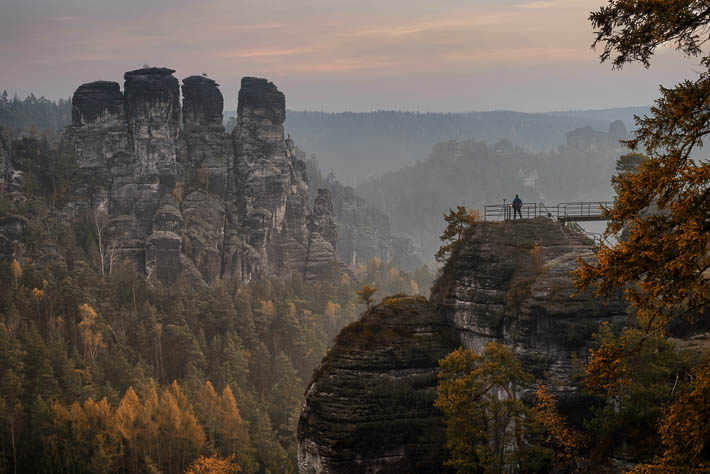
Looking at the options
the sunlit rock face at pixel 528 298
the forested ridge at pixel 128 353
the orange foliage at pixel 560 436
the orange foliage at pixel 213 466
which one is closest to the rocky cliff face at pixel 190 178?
the forested ridge at pixel 128 353

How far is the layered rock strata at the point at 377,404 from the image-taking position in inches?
1689

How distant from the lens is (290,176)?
171875 mm

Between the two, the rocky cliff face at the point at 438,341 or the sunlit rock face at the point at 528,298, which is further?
the rocky cliff face at the point at 438,341

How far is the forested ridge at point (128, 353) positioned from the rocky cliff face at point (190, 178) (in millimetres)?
6990

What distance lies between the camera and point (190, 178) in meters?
155

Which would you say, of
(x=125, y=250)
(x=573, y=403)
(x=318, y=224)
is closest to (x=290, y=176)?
(x=318, y=224)

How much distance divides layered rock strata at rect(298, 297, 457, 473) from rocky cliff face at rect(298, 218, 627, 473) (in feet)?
0.20

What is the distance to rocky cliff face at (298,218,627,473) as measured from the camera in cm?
4141

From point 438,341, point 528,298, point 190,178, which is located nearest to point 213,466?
point 438,341

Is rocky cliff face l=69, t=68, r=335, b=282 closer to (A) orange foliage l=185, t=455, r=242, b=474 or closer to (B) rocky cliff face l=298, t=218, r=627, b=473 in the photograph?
(A) orange foliage l=185, t=455, r=242, b=474

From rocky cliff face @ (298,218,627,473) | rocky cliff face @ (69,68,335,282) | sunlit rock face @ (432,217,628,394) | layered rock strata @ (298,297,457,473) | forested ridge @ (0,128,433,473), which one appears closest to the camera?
sunlit rock face @ (432,217,628,394)

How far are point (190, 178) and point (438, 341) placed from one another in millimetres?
116548

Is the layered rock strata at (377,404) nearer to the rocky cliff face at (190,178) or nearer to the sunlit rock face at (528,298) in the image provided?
the sunlit rock face at (528,298)

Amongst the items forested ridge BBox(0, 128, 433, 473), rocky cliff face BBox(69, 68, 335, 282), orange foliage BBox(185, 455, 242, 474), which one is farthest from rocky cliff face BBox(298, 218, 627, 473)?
rocky cliff face BBox(69, 68, 335, 282)
